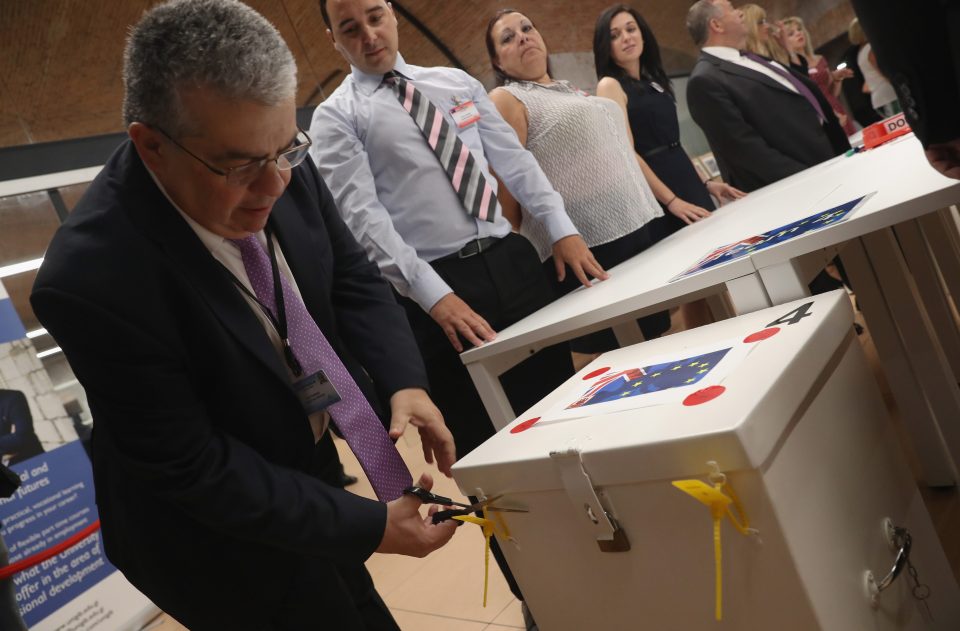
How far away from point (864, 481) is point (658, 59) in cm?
241

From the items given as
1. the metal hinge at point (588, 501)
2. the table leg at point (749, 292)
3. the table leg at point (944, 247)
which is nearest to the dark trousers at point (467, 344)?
the table leg at point (749, 292)

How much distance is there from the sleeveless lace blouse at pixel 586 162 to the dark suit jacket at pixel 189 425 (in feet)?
4.09

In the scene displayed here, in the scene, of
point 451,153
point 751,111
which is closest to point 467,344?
point 451,153

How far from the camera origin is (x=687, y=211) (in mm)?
2588

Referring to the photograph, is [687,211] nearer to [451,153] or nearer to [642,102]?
[642,102]

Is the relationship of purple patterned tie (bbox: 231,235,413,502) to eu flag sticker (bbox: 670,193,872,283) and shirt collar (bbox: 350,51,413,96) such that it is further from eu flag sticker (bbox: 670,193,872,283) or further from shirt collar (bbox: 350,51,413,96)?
shirt collar (bbox: 350,51,413,96)

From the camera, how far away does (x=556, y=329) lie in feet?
4.42

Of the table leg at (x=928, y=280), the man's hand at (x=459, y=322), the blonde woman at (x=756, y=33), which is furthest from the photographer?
the blonde woman at (x=756, y=33)

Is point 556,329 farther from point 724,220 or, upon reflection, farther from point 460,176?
point 724,220

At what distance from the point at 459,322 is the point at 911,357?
103cm

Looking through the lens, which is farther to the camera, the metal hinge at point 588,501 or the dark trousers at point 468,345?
the dark trousers at point 468,345

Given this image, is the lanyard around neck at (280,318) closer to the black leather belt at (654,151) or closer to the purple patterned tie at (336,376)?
the purple patterned tie at (336,376)

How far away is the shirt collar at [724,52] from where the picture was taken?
2.82 meters

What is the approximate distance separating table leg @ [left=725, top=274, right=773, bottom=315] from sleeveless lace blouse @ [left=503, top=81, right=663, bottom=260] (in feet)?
3.47
